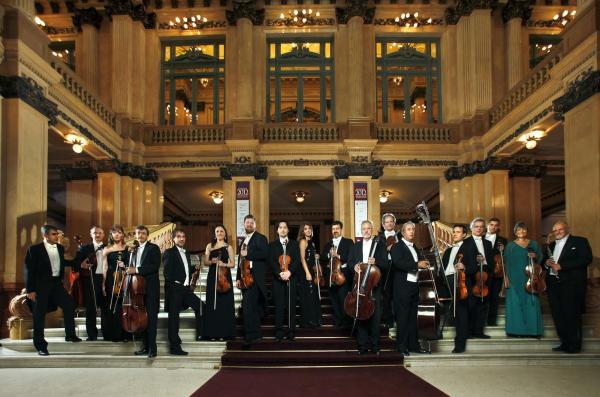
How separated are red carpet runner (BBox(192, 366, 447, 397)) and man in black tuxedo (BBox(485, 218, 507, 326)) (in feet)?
7.23

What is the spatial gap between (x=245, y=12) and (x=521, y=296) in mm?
10844

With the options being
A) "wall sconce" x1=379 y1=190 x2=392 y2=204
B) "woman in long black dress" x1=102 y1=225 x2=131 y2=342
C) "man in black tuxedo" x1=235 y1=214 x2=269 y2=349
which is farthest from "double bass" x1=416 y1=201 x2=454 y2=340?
"wall sconce" x1=379 y1=190 x2=392 y2=204

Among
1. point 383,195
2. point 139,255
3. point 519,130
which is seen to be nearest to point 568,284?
point 139,255

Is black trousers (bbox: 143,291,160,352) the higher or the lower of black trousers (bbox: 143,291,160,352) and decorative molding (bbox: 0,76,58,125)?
the lower

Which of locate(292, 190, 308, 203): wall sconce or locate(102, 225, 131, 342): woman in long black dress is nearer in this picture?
locate(102, 225, 131, 342): woman in long black dress

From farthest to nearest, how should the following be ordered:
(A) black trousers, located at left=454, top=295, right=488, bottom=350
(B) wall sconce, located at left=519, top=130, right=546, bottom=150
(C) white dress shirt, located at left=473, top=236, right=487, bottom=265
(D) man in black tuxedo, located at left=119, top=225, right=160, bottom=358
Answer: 1. (B) wall sconce, located at left=519, top=130, right=546, bottom=150
2. (C) white dress shirt, located at left=473, top=236, right=487, bottom=265
3. (A) black trousers, located at left=454, top=295, right=488, bottom=350
4. (D) man in black tuxedo, located at left=119, top=225, right=160, bottom=358

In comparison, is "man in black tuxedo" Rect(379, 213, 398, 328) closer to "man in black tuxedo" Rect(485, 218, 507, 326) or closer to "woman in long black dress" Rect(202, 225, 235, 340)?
"man in black tuxedo" Rect(485, 218, 507, 326)

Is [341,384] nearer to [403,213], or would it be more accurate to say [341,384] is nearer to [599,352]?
[599,352]

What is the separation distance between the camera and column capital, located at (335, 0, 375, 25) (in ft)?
53.9

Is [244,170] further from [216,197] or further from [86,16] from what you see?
[86,16]

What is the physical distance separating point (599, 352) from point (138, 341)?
5412mm

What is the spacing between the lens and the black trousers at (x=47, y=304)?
7633 millimetres

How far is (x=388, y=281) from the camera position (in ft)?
26.5

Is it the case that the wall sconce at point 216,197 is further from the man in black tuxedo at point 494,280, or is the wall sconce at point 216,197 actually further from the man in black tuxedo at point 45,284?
the man in black tuxedo at point 494,280
